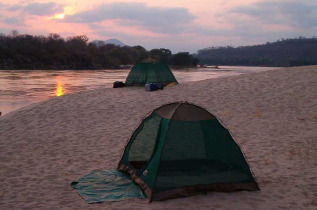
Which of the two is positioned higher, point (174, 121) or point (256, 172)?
point (174, 121)

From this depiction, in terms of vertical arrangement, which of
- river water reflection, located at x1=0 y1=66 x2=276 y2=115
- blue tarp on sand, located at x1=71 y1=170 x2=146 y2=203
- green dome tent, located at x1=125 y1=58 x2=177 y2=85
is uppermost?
green dome tent, located at x1=125 y1=58 x2=177 y2=85

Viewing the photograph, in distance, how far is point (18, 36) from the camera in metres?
94.2

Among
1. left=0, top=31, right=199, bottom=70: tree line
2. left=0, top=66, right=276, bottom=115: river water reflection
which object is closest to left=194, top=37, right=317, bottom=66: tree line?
left=0, top=31, right=199, bottom=70: tree line

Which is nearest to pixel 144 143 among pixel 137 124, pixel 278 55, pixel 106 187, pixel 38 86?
pixel 106 187

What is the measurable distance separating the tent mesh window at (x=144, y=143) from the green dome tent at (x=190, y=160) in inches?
4.5

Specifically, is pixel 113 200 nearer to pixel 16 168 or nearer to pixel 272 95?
pixel 16 168

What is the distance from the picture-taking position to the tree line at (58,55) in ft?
243

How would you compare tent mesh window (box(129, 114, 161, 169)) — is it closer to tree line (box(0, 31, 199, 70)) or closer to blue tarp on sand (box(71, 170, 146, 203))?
blue tarp on sand (box(71, 170, 146, 203))

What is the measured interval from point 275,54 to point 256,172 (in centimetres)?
15164

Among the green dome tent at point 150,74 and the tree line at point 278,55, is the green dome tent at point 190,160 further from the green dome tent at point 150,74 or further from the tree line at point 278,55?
the tree line at point 278,55

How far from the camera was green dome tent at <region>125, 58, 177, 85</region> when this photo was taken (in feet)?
68.3

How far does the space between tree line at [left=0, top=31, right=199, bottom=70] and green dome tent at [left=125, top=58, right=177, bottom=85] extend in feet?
181

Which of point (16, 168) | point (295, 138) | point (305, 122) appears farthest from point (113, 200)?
point (305, 122)

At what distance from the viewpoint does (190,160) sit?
5684 mm
